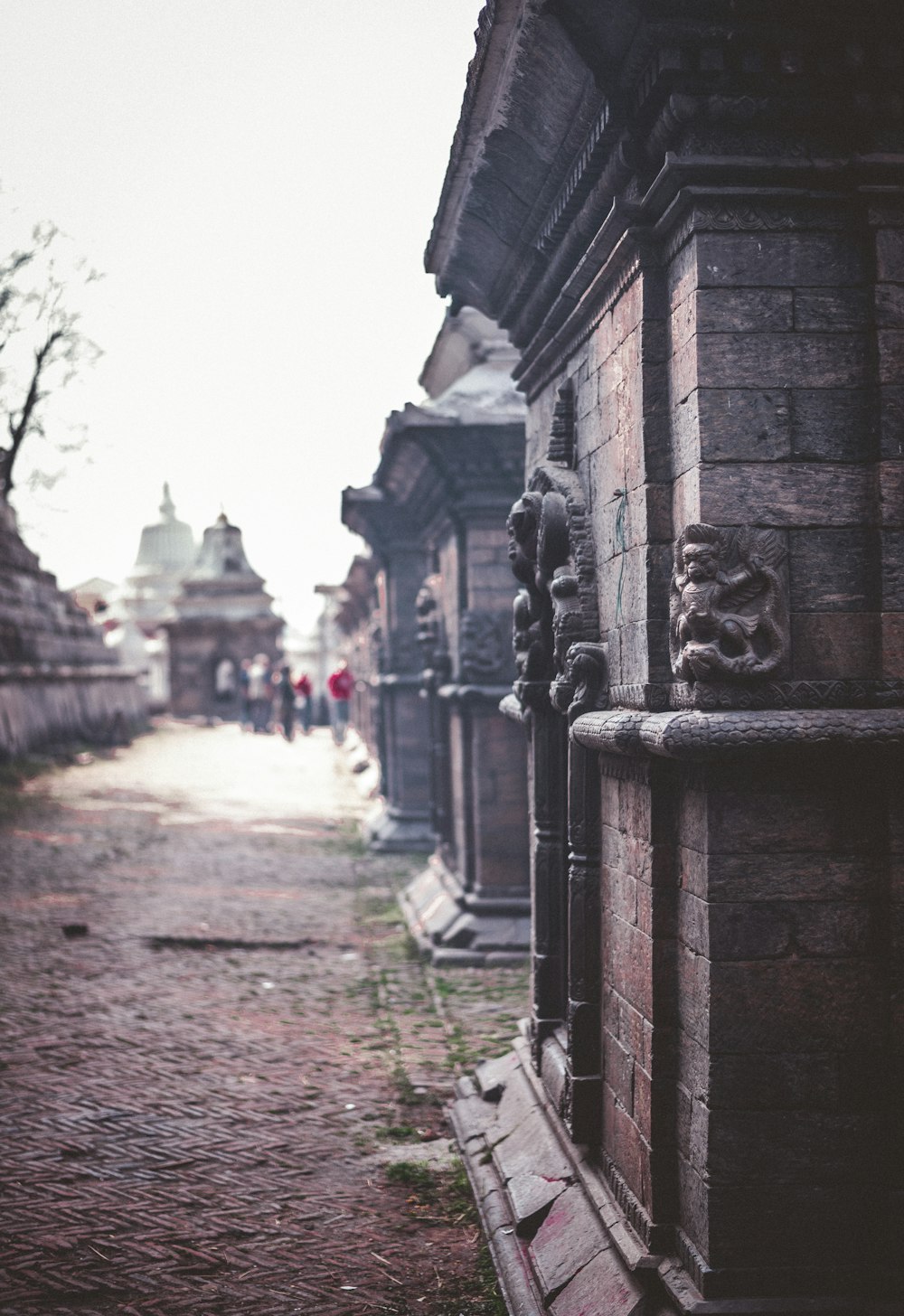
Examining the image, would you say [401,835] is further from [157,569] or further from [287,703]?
[157,569]

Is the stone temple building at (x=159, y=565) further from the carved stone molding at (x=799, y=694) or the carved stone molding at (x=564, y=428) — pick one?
the carved stone molding at (x=799, y=694)

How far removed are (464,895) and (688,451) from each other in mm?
6605

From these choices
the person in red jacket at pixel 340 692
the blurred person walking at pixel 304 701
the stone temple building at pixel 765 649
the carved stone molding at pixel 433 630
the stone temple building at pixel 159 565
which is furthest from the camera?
the stone temple building at pixel 159 565

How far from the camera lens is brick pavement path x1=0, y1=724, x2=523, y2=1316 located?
15.2 ft

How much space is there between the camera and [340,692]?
3016cm

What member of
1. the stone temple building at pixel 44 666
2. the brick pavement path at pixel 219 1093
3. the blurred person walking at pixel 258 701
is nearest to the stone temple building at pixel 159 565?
the blurred person walking at pixel 258 701

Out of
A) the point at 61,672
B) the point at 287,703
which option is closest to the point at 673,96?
the point at 61,672

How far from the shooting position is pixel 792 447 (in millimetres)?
3645

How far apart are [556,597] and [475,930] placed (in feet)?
16.5

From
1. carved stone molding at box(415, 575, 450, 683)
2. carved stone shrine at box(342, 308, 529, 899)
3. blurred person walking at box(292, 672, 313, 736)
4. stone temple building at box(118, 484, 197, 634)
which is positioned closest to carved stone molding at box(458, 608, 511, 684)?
carved stone shrine at box(342, 308, 529, 899)

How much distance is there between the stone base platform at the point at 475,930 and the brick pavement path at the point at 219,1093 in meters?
0.35

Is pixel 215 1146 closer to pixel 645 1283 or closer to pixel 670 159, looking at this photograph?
pixel 645 1283

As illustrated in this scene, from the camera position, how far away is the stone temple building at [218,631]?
50438 millimetres

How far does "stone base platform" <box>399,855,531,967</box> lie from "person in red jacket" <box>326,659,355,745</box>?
2005cm
